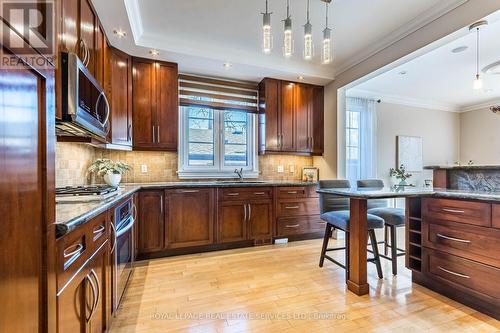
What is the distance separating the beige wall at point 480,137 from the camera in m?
5.28

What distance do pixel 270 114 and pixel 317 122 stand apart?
0.83 m

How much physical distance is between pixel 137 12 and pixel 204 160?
1.97 metres

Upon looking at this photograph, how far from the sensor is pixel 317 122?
4.00 metres

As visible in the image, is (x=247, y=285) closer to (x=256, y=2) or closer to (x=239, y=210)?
(x=239, y=210)

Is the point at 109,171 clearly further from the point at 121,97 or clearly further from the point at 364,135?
the point at 364,135

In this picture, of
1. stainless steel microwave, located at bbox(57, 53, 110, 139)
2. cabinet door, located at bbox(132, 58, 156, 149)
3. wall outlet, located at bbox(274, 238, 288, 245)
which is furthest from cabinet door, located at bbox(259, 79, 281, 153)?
stainless steel microwave, located at bbox(57, 53, 110, 139)

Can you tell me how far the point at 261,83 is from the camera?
382cm

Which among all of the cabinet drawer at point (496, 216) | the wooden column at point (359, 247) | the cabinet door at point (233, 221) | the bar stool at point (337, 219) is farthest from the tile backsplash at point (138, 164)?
the cabinet drawer at point (496, 216)

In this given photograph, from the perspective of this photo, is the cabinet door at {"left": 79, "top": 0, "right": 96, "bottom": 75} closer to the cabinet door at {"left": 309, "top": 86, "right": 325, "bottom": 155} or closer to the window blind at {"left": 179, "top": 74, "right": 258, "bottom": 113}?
the window blind at {"left": 179, "top": 74, "right": 258, "bottom": 113}

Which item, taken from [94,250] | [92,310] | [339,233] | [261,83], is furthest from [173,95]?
[339,233]

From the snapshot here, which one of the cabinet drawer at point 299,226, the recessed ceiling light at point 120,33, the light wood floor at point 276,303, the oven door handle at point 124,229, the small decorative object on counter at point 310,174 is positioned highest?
the recessed ceiling light at point 120,33

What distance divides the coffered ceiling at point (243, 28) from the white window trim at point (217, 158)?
2.34 ft

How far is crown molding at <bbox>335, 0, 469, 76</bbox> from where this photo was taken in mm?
2174

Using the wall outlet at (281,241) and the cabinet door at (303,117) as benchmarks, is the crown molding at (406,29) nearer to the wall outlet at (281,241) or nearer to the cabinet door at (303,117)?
the cabinet door at (303,117)
